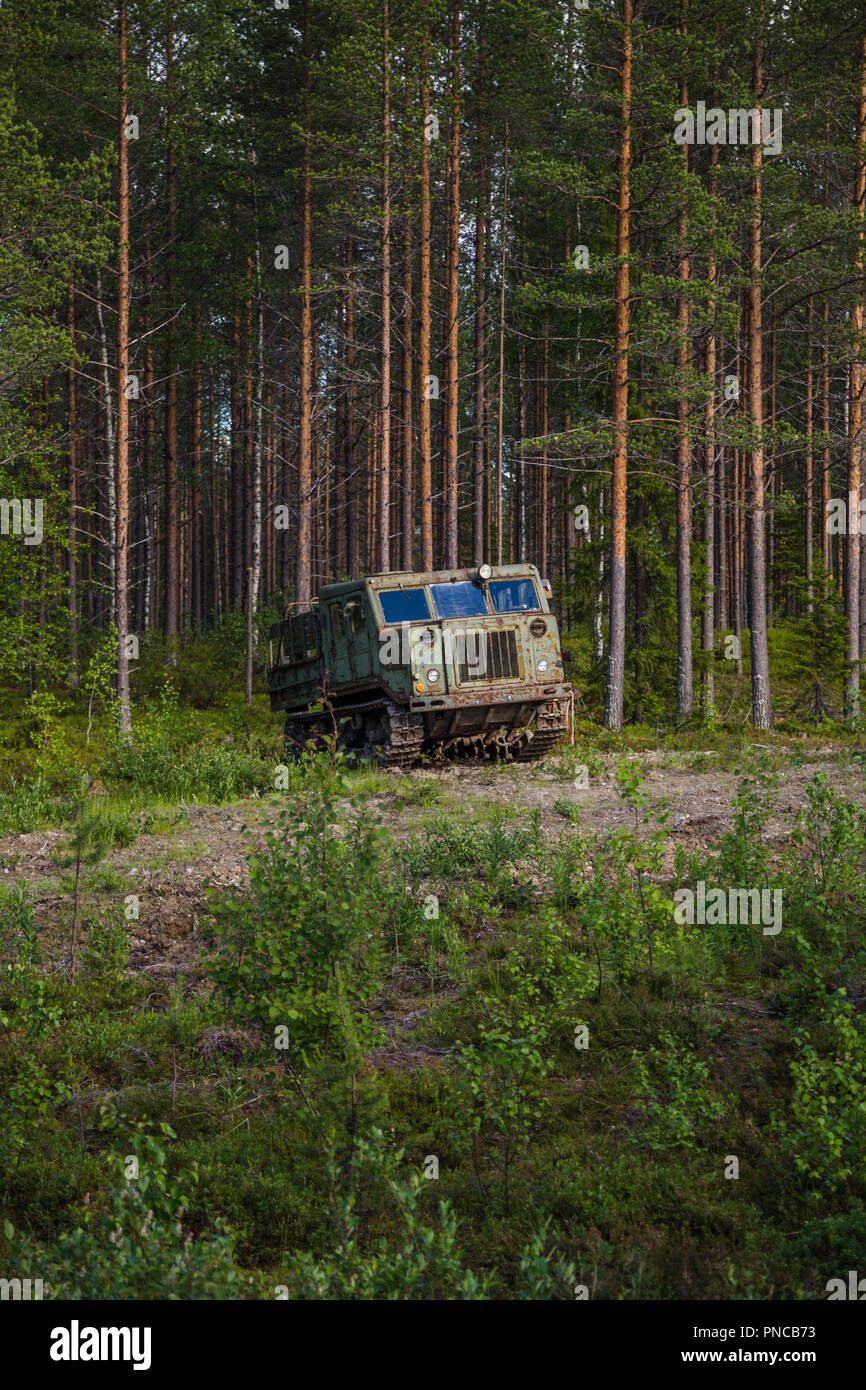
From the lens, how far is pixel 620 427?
65.4 feet

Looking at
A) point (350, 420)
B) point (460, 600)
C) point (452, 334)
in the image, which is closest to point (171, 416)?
point (350, 420)

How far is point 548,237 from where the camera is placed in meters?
34.0

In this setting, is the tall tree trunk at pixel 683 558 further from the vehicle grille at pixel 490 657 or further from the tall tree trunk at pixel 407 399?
the vehicle grille at pixel 490 657

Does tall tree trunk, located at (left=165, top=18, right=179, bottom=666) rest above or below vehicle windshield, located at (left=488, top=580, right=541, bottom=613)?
above

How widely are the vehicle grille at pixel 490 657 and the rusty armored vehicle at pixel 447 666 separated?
0.6 inches

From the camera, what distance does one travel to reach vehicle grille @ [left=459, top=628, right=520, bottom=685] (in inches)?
637

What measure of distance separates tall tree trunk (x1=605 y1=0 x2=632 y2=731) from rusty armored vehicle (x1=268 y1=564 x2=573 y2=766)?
3407 mm

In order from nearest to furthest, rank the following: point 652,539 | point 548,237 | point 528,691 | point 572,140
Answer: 1. point 528,691
2. point 652,539
3. point 572,140
4. point 548,237

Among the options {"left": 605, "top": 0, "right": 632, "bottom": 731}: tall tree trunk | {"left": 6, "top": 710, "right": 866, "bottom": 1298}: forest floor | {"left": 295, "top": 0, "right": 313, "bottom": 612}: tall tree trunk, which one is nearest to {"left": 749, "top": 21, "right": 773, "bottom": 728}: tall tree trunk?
{"left": 605, "top": 0, "right": 632, "bottom": 731}: tall tree trunk

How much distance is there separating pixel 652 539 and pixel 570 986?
18.9 metres

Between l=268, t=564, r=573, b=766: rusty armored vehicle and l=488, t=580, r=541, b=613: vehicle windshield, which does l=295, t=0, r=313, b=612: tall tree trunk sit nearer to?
l=268, t=564, r=573, b=766: rusty armored vehicle

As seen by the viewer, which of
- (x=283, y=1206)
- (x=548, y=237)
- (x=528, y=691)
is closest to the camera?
(x=283, y=1206)

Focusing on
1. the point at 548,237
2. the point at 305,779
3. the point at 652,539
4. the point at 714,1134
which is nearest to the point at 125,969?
the point at 305,779
